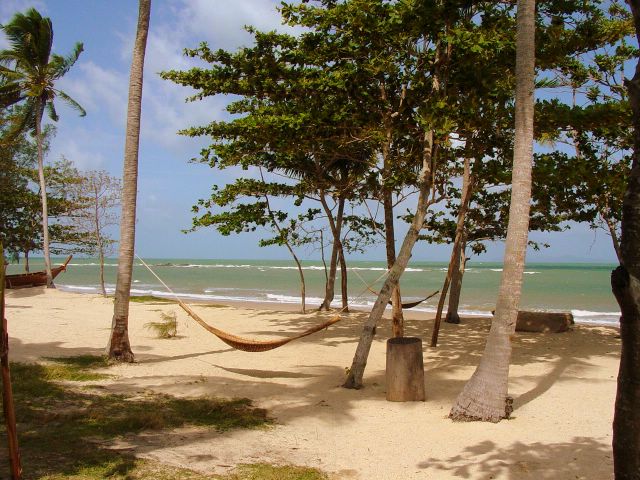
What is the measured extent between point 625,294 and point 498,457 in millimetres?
2431

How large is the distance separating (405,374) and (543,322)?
6.61m

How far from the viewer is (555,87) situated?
6.91 metres

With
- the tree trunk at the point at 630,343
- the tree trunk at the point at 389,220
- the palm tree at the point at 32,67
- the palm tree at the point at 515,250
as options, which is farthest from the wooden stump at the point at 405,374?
the palm tree at the point at 32,67

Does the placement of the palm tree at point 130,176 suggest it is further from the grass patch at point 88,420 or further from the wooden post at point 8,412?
the wooden post at point 8,412

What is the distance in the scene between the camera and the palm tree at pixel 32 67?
682 inches

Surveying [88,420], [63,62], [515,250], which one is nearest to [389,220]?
[515,250]

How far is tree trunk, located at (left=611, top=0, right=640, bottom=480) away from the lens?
2.03 meters

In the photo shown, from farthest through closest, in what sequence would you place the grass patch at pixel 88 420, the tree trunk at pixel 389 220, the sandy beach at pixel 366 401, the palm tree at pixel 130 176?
the tree trunk at pixel 389 220 < the palm tree at pixel 130 176 < the sandy beach at pixel 366 401 < the grass patch at pixel 88 420

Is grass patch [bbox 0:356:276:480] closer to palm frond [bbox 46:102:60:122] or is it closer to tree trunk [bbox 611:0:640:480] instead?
tree trunk [bbox 611:0:640:480]

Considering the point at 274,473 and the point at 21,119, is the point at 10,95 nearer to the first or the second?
the point at 21,119

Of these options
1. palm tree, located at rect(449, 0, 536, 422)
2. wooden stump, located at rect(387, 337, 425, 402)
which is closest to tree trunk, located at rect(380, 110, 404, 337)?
wooden stump, located at rect(387, 337, 425, 402)

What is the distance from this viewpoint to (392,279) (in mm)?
6293

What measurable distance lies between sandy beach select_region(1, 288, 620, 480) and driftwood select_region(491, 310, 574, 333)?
1.06 feet

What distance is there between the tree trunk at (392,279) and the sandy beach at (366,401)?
252 millimetres
